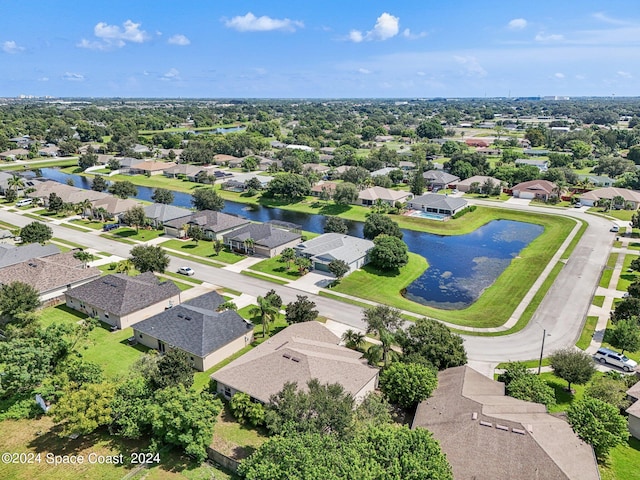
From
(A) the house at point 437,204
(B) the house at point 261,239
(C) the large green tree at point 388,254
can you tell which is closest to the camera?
(C) the large green tree at point 388,254

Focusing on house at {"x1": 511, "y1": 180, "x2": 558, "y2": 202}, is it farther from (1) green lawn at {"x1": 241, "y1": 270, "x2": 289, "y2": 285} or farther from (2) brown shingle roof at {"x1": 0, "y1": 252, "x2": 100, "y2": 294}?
(2) brown shingle roof at {"x1": 0, "y1": 252, "x2": 100, "y2": 294}

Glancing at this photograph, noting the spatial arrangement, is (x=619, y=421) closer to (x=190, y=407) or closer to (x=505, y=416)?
(x=505, y=416)

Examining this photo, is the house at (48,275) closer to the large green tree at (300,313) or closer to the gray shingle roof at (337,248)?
the large green tree at (300,313)

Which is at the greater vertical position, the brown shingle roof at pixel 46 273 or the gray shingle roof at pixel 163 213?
the gray shingle roof at pixel 163 213

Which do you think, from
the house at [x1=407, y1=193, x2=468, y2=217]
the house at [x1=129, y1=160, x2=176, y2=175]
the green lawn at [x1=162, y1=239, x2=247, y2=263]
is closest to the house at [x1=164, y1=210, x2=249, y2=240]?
the green lawn at [x1=162, y1=239, x2=247, y2=263]

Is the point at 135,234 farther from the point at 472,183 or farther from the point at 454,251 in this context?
the point at 472,183

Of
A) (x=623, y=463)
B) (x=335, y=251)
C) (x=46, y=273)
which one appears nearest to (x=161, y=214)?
(x=46, y=273)

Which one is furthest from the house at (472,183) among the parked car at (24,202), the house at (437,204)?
the parked car at (24,202)
